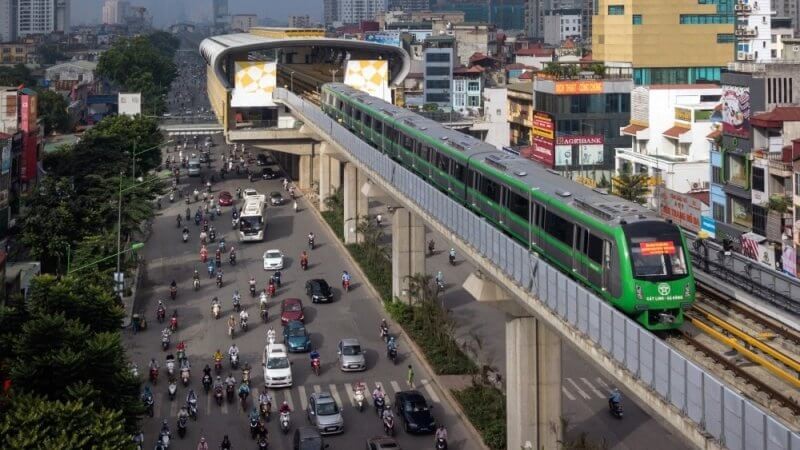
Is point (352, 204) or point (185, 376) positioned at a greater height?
point (352, 204)

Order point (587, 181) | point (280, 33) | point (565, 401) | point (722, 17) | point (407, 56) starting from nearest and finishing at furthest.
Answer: point (565, 401)
point (587, 181)
point (722, 17)
point (407, 56)
point (280, 33)

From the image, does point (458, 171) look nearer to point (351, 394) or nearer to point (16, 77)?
point (351, 394)

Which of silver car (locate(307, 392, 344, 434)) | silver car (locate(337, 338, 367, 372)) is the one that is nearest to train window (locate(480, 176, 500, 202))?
silver car (locate(307, 392, 344, 434))

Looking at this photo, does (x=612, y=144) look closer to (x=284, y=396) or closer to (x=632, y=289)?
(x=284, y=396)

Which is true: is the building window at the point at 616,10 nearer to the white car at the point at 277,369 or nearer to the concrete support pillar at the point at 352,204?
the concrete support pillar at the point at 352,204

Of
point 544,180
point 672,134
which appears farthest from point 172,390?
point 672,134

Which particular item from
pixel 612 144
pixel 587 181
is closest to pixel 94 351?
pixel 587 181
